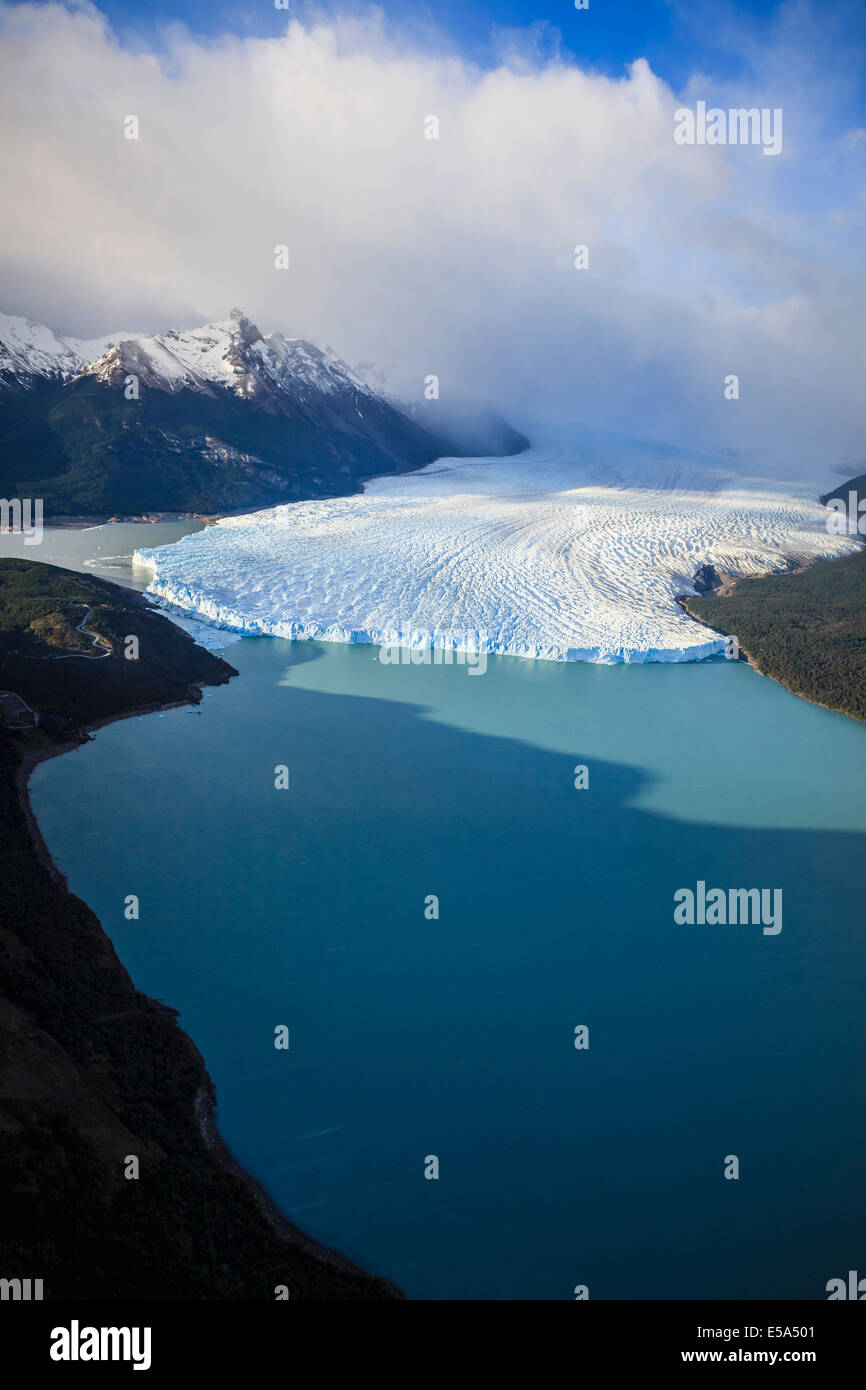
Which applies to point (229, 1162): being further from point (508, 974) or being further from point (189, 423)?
point (189, 423)

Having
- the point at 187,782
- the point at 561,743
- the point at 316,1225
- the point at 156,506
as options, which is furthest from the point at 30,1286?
the point at 156,506

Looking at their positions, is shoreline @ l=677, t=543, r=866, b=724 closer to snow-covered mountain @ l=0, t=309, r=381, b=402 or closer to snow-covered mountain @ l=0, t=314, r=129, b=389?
snow-covered mountain @ l=0, t=309, r=381, b=402

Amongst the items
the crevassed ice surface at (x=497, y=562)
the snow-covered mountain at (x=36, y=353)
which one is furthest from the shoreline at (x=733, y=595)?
the snow-covered mountain at (x=36, y=353)

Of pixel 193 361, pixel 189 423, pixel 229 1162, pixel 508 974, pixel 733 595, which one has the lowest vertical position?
pixel 229 1162

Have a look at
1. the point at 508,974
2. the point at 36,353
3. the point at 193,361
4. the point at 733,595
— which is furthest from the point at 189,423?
the point at 508,974

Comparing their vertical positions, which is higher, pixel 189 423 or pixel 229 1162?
pixel 189 423

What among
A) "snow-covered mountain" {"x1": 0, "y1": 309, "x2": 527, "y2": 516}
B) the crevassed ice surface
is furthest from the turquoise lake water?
"snow-covered mountain" {"x1": 0, "y1": 309, "x2": 527, "y2": 516}

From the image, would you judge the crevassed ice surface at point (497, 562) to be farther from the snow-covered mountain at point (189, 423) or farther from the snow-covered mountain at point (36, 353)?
the snow-covered mountain at point (36, 353)
